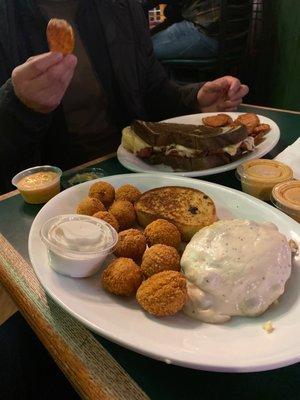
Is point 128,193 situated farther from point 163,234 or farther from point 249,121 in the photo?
point 249,121

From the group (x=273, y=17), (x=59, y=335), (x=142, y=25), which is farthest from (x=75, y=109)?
(x=273, y=17)

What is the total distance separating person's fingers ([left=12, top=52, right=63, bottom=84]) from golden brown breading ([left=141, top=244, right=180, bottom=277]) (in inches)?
32.4

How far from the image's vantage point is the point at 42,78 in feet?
4.50

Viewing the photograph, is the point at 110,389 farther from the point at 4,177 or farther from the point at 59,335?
the point at 4,177

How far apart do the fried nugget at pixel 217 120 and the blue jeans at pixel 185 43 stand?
6.10ft

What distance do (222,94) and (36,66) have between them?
3.82ft

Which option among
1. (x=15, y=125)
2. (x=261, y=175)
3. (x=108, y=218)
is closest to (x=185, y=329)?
(x=108, y=218)

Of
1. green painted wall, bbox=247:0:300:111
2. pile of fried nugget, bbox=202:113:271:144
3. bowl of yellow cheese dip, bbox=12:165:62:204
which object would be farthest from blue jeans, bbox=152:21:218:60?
bowl of yellow cheese dip, bbox=12:165:62:204

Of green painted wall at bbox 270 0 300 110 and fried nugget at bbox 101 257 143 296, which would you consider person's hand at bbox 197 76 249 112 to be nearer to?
fried nugget at bbox 101 257 143 296

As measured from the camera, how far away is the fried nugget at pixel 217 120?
1.78 m

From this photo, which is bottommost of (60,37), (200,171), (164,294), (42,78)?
(200,171)

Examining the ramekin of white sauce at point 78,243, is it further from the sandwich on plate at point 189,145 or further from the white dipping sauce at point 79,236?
the sandwich on plate at point 189,145

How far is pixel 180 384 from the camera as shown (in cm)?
70

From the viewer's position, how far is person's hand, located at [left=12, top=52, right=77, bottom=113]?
4.37ft
